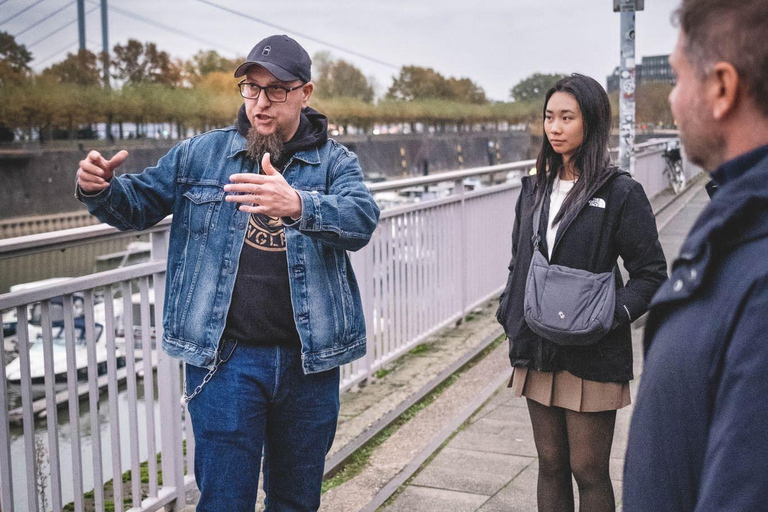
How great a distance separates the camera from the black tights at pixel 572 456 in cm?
288

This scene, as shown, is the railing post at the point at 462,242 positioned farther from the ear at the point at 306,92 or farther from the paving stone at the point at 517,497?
the ear at the point at 306,92

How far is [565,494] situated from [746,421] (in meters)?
2.08

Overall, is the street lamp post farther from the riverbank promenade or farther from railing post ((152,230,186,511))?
railing post ((152,230,186,511))

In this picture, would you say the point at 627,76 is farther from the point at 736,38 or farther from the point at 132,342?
the point at 736,38

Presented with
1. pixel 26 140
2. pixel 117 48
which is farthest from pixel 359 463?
pixel 117 48

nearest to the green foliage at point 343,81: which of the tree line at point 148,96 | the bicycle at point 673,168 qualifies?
the tree line at point 148,96

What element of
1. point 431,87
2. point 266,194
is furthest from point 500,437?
point 431,87

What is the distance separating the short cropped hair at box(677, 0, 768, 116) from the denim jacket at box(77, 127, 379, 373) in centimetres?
147

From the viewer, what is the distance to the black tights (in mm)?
2879

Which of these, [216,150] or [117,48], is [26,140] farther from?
[216,150]

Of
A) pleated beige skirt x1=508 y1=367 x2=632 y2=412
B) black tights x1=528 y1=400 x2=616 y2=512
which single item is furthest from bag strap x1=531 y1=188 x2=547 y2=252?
black tights x1=528 y1=400 x2=616 y2=512

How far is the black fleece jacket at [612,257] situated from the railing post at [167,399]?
5.12 feet

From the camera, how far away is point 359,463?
459 centimetres

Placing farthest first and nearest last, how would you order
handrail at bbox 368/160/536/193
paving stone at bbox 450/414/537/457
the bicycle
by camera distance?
the bicycle
handrail at bbox 368/160/536/193
paving stone at bbox 450/414/537/457
